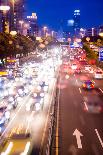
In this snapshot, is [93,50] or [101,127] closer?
[101,127]

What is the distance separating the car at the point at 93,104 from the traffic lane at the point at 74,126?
75 cm

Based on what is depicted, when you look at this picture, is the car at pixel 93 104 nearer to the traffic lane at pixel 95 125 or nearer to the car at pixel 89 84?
the traffic lane at pixel 95 125

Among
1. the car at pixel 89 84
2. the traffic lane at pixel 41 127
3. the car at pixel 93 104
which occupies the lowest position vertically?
the traffic lane at pixel 41 127

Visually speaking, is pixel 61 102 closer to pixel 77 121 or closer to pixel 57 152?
pixel 77 121

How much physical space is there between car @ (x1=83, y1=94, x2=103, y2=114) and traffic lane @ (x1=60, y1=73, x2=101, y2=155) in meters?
0.75

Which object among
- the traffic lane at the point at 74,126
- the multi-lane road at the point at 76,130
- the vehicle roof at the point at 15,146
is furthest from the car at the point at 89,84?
the vehicle roof at the point at 15,146

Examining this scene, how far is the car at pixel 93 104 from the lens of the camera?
3814 cm

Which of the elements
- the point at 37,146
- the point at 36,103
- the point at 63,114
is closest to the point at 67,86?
the point at 36,103

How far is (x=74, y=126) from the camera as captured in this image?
30609 millimetres

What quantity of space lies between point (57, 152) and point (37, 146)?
1462 mm

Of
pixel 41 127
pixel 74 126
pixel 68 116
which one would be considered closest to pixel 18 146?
pixel 41 127

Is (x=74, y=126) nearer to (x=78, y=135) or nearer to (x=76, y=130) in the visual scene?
(x=76, y=130)

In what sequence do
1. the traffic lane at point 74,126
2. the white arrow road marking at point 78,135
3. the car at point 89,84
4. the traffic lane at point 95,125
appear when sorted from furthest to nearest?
the car at point 89,84 → the white arrow road marking at point 78,135 → the traffic lane at point 95,125 → the traffic lane at point 74,126

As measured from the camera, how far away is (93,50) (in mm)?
123938
